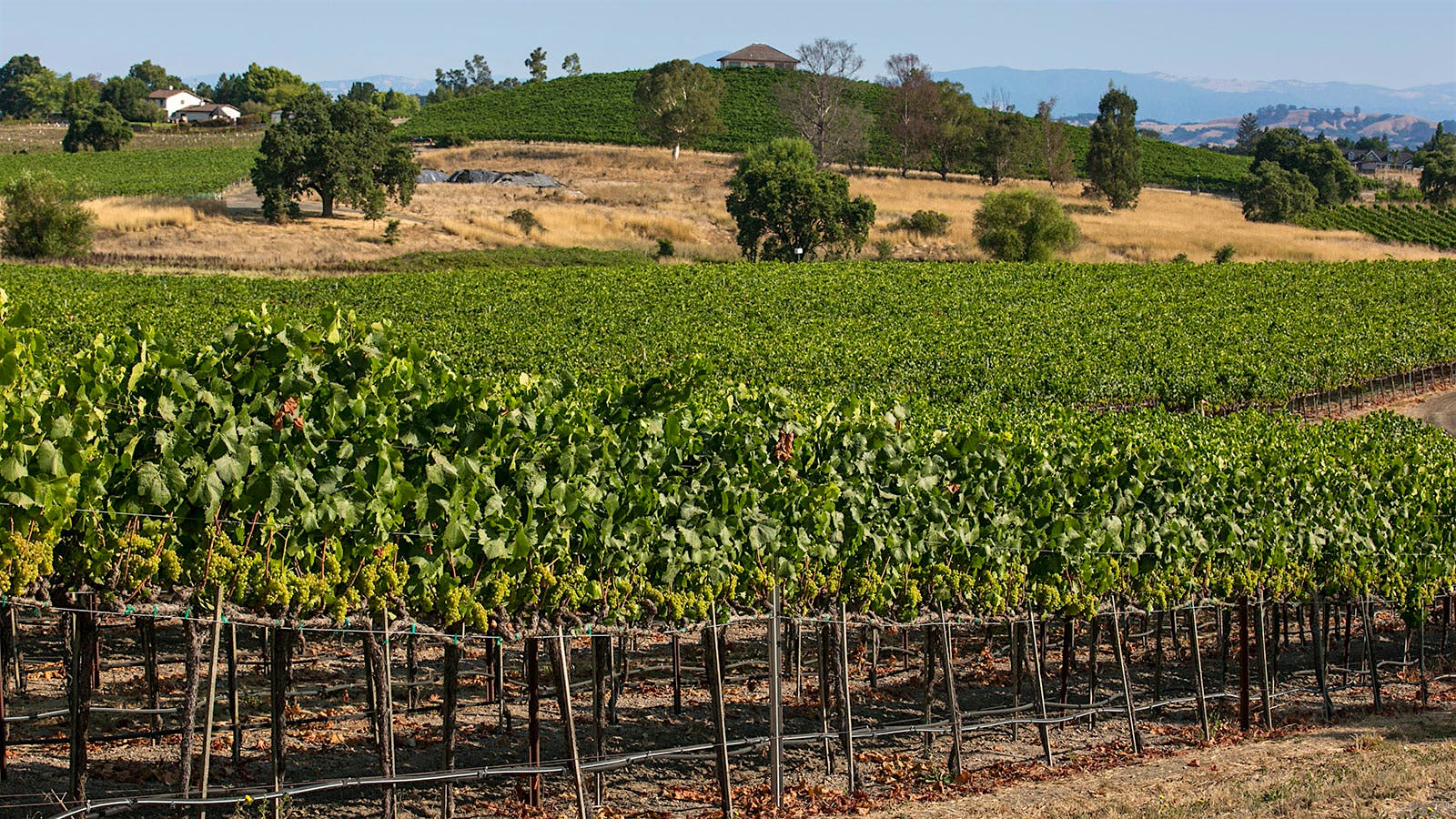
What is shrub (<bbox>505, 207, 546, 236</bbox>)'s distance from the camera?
79.4 metres

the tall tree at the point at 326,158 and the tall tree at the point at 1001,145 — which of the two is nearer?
the tall tree at the point at 326,158

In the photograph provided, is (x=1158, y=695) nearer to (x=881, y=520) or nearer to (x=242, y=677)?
(x=881, y=520)

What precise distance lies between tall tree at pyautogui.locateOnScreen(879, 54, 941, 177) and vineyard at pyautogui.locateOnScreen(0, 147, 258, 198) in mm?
55660

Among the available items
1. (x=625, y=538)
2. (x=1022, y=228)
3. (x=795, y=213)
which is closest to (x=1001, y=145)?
(x=1022, y=228)

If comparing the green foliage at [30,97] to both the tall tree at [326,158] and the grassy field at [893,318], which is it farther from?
the grassy field at [893,318]

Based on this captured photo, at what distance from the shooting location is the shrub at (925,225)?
83.7 meters

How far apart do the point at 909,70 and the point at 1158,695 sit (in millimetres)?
110277

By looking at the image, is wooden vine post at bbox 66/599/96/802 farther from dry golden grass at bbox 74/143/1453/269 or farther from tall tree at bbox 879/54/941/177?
tall tree at bbox 879/54/941/177

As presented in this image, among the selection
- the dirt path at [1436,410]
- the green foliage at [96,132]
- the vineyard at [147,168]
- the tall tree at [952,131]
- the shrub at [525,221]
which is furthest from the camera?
the green foliage at [96,132]

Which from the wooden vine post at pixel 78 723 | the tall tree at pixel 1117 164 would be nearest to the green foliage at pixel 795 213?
the tall tree at pixel 1117 164

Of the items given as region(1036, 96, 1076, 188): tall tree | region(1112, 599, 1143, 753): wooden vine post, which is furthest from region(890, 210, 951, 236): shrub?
region(1112, 599, 1143, 753): wooden vine post

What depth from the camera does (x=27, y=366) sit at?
11039 mm

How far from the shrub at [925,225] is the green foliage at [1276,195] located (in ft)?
110

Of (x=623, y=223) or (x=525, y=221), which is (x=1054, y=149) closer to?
(x=623, y=223)
